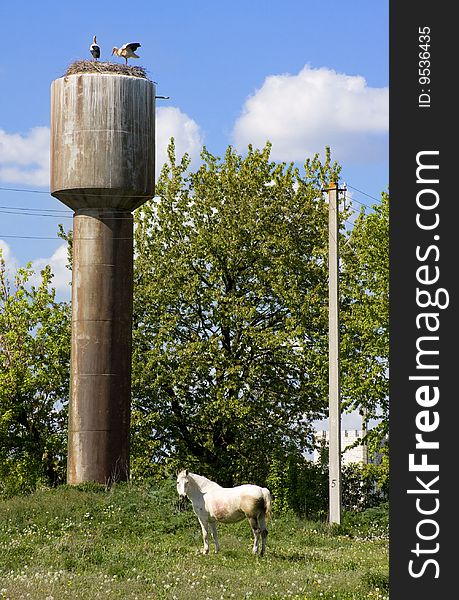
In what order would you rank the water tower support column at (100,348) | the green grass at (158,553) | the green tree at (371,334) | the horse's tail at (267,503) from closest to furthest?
the green grass at (158,553) < the horse's tail at (267,503) < the water tower support column at (100,348) < the green tree at (371,334)

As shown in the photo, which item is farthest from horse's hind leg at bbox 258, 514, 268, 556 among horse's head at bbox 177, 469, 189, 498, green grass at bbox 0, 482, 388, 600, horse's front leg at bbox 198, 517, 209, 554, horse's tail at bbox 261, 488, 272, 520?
horse's head at bbox 177, 469, 189, 498

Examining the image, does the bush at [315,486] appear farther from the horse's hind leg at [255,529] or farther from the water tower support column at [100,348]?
the horse's hind leg at [255,529]

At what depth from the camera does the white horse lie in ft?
63.9

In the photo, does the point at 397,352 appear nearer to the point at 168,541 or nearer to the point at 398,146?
the point at 398,146

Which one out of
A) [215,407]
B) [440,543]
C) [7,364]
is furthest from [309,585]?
[7,364]

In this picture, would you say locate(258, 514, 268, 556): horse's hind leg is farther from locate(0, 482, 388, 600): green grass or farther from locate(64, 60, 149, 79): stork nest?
locate(64, 60, 149, 79): stork nest

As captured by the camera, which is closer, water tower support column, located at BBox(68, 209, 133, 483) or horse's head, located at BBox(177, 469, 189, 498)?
horse's head, located at BBox(177, 469, 189, 498)

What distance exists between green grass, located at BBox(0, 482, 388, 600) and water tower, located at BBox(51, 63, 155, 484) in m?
1.53

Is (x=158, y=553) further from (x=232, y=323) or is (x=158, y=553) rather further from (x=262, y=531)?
(x=232, y=323)

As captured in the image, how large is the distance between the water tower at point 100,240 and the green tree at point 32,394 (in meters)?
11.9

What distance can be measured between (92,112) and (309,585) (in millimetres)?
16237

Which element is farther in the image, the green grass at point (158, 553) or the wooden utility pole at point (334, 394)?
the wooden utility pole at point (334, 394)

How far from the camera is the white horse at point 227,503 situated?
63.9 ft

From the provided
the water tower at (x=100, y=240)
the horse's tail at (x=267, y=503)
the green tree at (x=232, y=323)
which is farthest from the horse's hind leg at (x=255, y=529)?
the green tree at (x=232, y=323)
